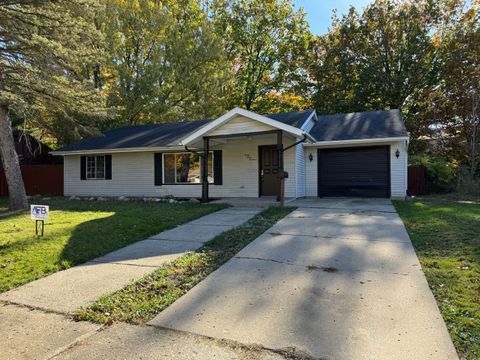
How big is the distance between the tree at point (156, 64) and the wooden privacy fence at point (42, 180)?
16.9 ft

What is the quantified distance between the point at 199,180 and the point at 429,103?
1667cm

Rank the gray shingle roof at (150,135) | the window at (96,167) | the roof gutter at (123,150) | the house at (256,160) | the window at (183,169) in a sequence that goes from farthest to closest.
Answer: the window at (96,167) → the window at (183,169) → the gray shingle roof at (150,135) → the roof gutter at (123,150) → the house at (256,160)

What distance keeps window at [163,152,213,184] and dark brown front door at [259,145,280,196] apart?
210 centimetres

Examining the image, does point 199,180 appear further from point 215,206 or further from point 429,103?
point 429,103

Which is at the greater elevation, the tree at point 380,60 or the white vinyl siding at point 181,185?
the tree at point 380,60

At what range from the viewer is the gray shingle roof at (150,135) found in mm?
13992

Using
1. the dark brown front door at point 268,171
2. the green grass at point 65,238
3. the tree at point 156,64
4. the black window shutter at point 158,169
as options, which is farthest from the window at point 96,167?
the dark brown front door at point 268,171

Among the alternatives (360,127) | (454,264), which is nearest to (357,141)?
(360,127)

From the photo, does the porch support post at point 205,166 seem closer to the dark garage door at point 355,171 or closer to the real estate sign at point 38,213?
the dark garage door at point 355,171

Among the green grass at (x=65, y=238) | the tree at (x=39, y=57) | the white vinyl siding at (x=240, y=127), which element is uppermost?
the tree at (x=39, y=57)

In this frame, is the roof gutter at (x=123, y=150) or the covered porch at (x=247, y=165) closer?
the covered porch at (x=247, y=165)

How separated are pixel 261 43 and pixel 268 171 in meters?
17.4

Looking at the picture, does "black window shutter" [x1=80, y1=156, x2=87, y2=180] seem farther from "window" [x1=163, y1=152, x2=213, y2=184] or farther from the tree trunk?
the tree trunk

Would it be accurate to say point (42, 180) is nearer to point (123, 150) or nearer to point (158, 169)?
point (123, 150)
